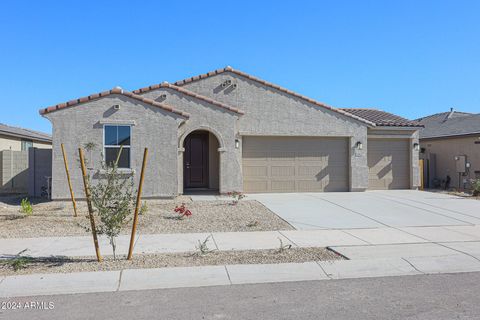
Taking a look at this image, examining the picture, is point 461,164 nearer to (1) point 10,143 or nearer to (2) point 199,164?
(2) point 199,164

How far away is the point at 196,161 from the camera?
17844 mm

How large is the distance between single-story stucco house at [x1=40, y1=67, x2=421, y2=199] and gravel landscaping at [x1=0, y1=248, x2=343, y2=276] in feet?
22.8

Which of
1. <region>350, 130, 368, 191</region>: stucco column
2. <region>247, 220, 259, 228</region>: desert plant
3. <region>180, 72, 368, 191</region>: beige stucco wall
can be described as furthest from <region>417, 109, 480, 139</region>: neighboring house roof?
<region>247, 220, 259, 228</region>: desert plant

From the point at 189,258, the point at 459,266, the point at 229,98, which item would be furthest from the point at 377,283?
the point at 229,98

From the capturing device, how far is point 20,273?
238 inches

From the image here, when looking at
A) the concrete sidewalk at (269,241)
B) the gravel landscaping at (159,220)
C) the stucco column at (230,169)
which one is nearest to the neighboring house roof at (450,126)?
the stucco column at (230,169)

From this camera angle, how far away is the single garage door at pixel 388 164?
59.4 feet

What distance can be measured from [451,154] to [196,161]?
13376mm

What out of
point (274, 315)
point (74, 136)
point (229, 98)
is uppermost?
point (229, 98)

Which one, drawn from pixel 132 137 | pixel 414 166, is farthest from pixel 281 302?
pixel 414 166

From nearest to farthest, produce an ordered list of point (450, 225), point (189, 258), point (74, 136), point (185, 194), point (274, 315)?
point (274, 315) → point (189, 258) → point (450, 225) → point (74, 136) → point (185, 194)

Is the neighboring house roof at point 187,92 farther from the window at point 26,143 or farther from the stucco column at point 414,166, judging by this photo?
the window at point 26,143

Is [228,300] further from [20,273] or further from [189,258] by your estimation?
[20,273]

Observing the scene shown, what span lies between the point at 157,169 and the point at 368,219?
7.31m
